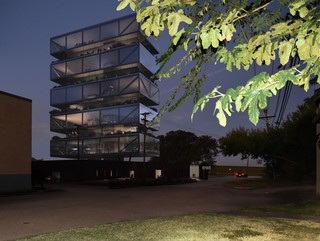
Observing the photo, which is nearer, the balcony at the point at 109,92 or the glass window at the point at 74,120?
the balcony at the point at 109,92

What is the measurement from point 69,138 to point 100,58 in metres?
20.8

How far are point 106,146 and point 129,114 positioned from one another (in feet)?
30.6

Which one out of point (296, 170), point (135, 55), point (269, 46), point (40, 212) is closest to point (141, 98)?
point (135, 55)

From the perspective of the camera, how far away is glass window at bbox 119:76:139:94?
71.4 metres

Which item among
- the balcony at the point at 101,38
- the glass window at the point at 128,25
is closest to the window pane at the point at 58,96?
the balcony at the point at 101,38

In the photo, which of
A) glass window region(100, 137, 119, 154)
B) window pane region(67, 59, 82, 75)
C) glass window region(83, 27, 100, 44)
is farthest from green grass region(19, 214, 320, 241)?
A: window pane region(67, 59, 82, 75)

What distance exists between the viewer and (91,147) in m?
75.2

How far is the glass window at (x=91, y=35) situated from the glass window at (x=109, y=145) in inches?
974

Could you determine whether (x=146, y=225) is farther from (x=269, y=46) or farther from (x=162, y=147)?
(x=162, y=147)

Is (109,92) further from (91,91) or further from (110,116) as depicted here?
(110,116)

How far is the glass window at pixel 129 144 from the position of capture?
70062mm

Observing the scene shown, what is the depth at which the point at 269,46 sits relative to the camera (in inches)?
170

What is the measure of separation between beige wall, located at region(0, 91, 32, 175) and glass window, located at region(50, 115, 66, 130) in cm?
5272

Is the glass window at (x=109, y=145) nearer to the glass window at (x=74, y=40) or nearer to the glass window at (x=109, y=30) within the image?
the glass window at (x=109, y=30)
